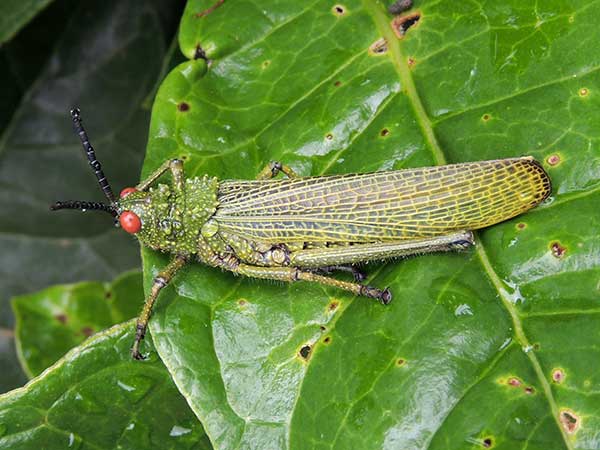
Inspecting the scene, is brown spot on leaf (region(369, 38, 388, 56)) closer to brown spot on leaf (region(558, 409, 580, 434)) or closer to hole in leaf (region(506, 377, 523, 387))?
hole in leaf (region(506, 377, 523, 387))

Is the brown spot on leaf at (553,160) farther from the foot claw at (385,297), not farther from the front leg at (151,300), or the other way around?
the front leg at (151,300)

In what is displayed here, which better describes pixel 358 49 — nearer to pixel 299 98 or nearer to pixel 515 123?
pixel 299 98

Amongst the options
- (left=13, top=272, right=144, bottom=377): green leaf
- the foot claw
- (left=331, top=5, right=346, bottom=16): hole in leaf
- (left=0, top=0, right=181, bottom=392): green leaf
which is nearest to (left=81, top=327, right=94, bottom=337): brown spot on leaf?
(left=13, top=272, right=144, bottom=377): green leaf

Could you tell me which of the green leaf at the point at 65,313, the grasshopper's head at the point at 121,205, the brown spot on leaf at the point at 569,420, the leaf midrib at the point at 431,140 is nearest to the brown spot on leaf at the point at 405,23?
the leaf midrib at the point at 431,140

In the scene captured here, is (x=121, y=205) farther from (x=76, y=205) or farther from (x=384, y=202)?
(x=384, y=202)

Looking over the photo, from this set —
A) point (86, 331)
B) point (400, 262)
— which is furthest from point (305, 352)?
point (86, 331)

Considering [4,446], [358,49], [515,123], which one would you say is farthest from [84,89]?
[515,123]

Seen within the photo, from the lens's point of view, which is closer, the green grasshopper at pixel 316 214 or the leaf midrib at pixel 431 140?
the leaf midrib at pixel 431 140
